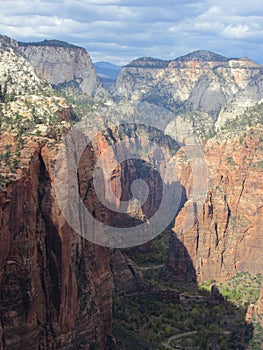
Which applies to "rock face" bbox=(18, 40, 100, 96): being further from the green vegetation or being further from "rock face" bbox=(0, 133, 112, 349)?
"rock face" bbox=(0, 133, 112, 349)

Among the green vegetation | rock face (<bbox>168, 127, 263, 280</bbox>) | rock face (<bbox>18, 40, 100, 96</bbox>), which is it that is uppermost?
rock face (<bbox>18, 40, 100, 96</bbox>)

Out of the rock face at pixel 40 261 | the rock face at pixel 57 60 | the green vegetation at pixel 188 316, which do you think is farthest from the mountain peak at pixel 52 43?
the rock face at pixel 40 261

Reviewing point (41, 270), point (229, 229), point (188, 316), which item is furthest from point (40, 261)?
point (229, 229)

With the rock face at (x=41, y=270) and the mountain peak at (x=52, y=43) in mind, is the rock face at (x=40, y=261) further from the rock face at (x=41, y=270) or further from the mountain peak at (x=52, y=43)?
the mountain peak at (x=52, y=43)

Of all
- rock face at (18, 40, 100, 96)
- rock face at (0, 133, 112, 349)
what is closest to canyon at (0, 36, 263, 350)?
rock face at (0, 133, 112, 349)

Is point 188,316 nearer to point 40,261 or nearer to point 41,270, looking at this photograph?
point 41,270
